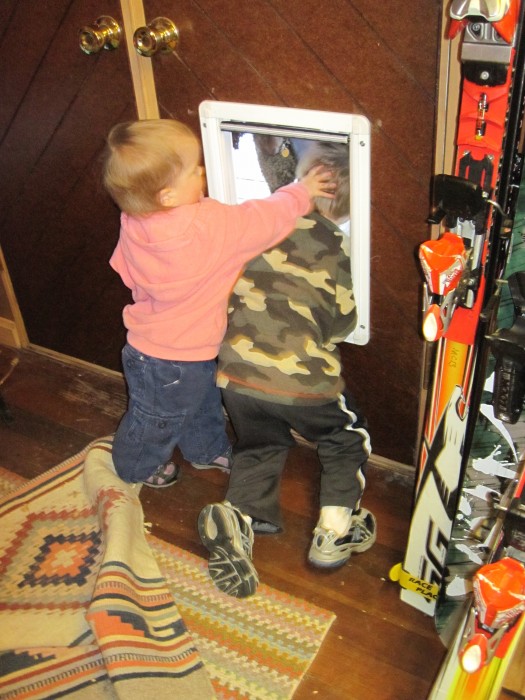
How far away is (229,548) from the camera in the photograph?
64.0 inches

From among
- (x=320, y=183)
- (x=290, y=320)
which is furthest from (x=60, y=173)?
(x=290, y=320)

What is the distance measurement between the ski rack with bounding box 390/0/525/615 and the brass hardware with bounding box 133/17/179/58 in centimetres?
75

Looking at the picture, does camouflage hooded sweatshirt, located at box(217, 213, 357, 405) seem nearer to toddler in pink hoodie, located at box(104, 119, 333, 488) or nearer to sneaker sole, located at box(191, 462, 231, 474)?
toddler in pink hoodie, located at box(104, 119, 333, 488)

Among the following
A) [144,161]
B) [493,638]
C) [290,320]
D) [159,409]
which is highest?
[144,161]

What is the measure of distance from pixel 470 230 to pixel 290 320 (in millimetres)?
461

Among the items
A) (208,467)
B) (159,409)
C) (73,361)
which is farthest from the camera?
(73,361)

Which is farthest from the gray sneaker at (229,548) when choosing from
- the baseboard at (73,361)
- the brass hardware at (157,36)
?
the brass hardware at (157,36)

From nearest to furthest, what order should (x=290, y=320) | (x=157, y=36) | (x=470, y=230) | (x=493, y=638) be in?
(x=493, y=638)
(x=470, y=230)
(x=290, y=320)
(x=157, y=36)

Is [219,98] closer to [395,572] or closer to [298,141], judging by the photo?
[298,141]

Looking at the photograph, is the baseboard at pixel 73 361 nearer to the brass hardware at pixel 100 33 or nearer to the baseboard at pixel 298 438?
the baseboard at pixel 298 438

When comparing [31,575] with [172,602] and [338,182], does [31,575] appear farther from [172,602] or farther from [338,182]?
[338,182]

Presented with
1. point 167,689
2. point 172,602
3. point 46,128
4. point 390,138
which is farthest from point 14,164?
point 167,689

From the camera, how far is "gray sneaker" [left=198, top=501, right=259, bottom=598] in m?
1.61

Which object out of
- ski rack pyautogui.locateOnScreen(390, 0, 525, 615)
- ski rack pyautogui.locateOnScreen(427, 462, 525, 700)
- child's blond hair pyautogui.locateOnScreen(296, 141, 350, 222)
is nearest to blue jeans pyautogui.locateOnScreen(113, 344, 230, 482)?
child's blond hair pyautogui.locateOnScreen(296, 141, 350, 222)
